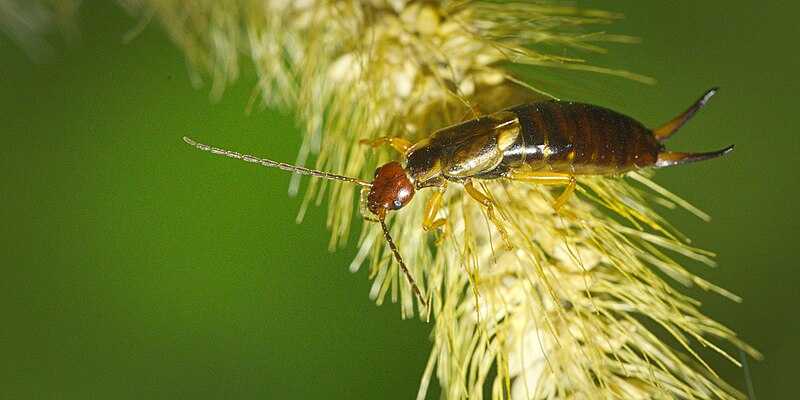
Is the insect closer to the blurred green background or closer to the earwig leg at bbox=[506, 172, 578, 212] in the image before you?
the earwig leg at bbox=[506, 172, 578, 212]

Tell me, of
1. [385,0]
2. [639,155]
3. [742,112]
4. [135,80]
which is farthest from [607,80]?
[135,80]

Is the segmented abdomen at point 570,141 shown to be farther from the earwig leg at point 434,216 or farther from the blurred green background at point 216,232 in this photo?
the blurred green background at point 216,232

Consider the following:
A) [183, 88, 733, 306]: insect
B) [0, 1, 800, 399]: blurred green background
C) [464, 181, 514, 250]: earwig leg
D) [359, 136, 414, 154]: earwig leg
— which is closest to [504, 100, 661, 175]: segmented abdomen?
[183, 88, 733, 306]: insect

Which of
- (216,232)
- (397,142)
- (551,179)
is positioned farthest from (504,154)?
(216,232)

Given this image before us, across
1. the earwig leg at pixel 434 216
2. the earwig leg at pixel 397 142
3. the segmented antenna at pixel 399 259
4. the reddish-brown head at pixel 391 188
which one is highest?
the earwig leg at pixel 397 142

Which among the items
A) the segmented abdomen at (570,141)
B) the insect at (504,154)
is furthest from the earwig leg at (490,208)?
the segmented abdomen at (570,141)

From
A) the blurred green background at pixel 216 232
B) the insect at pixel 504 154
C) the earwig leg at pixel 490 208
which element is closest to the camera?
the earwig leg at pixel 490 208

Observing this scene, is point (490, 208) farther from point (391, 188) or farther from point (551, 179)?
point (391, 188)
